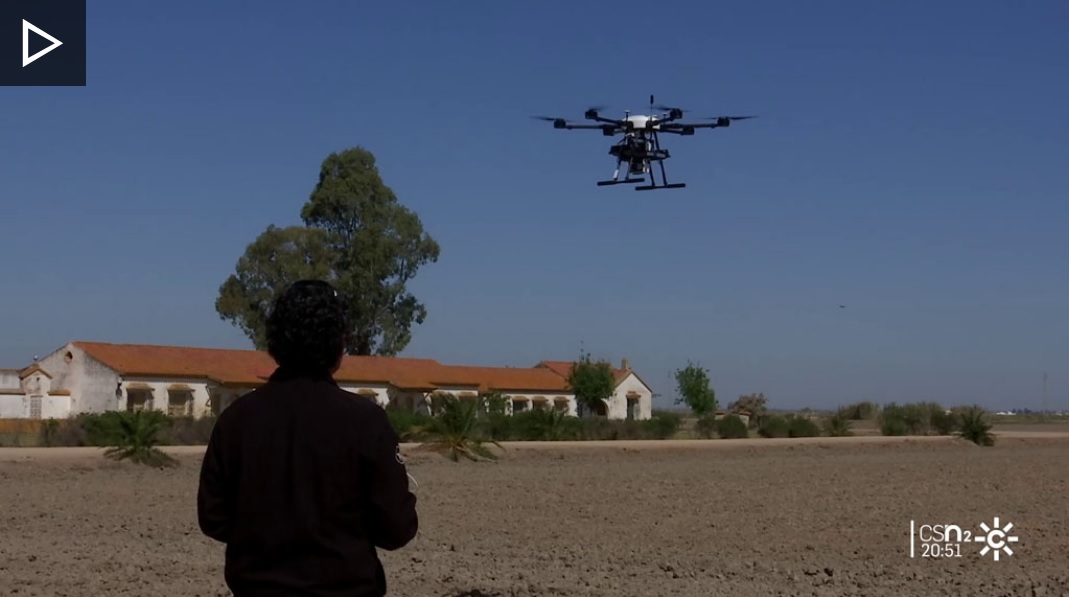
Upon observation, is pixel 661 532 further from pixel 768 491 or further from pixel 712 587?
pixel 768 491

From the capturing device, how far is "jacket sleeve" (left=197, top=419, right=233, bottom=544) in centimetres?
363

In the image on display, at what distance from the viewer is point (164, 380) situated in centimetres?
5456

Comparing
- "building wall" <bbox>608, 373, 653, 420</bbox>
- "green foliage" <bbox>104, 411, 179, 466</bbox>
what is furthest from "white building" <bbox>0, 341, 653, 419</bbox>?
"green foliage" <bbox>104, 411, 179, 466</bbox>

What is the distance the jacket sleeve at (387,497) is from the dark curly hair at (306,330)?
0.28 meters

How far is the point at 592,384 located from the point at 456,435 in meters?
43.3

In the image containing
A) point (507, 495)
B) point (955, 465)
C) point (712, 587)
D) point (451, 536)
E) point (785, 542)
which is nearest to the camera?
point (712, 587)

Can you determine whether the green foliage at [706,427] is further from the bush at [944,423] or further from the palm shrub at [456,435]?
the palm shrub at [456,435]

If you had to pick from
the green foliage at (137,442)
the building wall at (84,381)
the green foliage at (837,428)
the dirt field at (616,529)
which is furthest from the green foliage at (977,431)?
the building wall at (84,381)

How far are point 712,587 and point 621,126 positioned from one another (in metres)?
14.6

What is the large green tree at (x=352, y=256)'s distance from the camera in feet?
203

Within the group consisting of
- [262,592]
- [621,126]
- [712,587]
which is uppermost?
[621,126]

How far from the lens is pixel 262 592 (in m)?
3.51

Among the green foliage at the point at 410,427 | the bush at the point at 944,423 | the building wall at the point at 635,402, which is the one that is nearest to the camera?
the green foliage at the point at 410,427

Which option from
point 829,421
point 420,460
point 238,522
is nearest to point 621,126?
point 420,460
